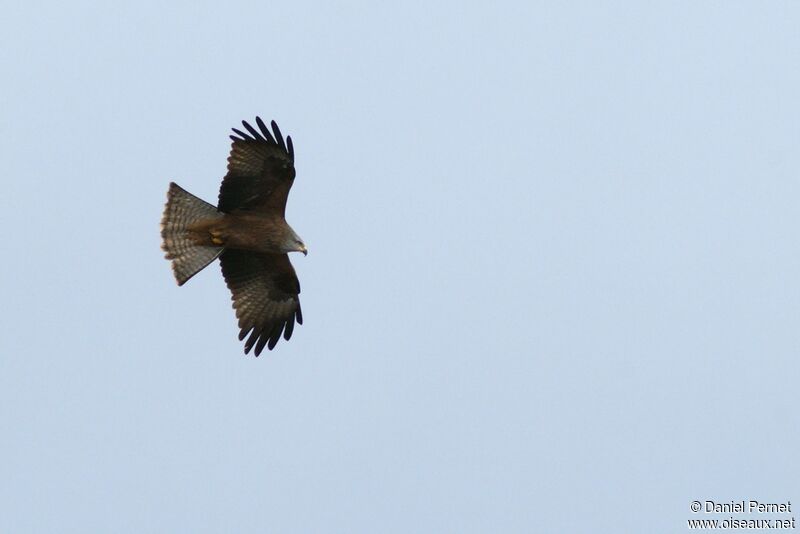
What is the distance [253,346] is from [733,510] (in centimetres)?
648

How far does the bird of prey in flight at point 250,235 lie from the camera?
64.7ft

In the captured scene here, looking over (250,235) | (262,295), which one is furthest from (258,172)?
(262,295)

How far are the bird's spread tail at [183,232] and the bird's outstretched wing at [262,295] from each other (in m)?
0.78

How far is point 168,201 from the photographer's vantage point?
66.6 feet

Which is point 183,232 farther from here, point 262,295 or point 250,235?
point 262,295

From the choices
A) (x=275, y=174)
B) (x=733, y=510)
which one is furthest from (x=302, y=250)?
(x=733, y=510)

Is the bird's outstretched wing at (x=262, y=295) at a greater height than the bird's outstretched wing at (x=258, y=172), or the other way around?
the bird's outstretched wing at (x=258, y=172)

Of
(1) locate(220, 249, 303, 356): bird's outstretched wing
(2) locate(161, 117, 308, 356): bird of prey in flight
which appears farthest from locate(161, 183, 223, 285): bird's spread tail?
(1) locate(220, 249, 303, 356): bird's outstretched wing

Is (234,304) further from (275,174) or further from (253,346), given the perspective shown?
(275,174)

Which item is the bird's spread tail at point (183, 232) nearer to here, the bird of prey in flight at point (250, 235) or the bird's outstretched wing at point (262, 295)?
the bird of prey in flight at point (250, 235)

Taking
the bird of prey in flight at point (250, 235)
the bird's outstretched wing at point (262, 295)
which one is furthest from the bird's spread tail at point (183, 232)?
the bird's outstretched wing at point (262, 295)

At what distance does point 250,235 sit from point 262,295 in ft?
4.82

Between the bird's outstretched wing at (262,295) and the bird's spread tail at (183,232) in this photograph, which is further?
the bird's outstretched wing at (262,295)

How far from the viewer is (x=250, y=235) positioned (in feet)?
65.6
